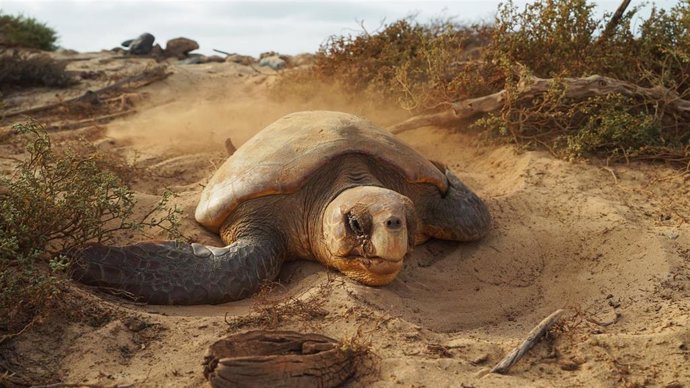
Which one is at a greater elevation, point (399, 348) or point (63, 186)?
point (63, 186)

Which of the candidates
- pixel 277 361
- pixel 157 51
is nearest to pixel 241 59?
pixel 157 51

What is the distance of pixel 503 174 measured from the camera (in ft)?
17.7

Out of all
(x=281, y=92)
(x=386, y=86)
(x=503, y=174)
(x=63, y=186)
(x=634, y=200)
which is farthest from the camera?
(x=281, y=92)

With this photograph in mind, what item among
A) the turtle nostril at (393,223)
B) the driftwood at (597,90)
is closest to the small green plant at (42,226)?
the turtle nostril at (393,223)

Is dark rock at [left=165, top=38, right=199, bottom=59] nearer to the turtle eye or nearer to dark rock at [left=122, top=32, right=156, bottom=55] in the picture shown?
dark rock at [left=122, top=32, right=156, bottom=55]

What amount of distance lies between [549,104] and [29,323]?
411 centimetres

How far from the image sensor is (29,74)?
28.7ft

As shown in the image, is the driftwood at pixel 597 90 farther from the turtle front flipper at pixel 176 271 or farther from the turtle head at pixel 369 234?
the turtle front flipper at pixel 176 271

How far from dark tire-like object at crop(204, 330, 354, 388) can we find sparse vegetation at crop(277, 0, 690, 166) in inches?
132

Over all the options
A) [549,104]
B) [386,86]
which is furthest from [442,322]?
[386,86]

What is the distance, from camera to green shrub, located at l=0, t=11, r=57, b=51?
10691 mm

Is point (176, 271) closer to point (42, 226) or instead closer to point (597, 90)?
point (42, 226)

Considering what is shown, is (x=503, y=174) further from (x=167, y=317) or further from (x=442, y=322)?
(x=167, y=317)

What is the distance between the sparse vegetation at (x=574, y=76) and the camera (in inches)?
213
